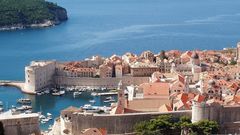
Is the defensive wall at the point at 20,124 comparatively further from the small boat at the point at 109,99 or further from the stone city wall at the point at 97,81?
the stone city wall at the point at 97,81

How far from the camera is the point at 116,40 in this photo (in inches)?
2135

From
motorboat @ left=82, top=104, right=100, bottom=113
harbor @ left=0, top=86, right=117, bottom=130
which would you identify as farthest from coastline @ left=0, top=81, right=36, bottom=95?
motorboat @ left=82, top=104, right=100, bottom=113

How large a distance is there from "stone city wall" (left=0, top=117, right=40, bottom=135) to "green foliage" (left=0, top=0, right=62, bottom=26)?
4797 centimetres

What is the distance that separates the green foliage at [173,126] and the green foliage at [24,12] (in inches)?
1921

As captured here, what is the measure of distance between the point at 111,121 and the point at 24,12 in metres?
52.4

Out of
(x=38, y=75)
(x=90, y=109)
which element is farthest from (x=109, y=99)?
(x=38, y=75)

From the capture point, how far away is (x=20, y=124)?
19.4 meters

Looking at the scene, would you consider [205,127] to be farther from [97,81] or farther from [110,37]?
[110,37]

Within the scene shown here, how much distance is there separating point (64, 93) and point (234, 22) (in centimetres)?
3882

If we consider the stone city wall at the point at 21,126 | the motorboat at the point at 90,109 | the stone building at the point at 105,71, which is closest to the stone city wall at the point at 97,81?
the stone building at the point at 105,71

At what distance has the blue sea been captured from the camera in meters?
44.7

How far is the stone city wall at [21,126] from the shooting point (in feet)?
63.2

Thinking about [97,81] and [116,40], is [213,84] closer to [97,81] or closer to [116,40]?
[97,81]

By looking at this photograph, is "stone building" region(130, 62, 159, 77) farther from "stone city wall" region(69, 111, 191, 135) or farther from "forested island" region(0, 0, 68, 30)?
"forested island" region(0, 0, 68, 30)
